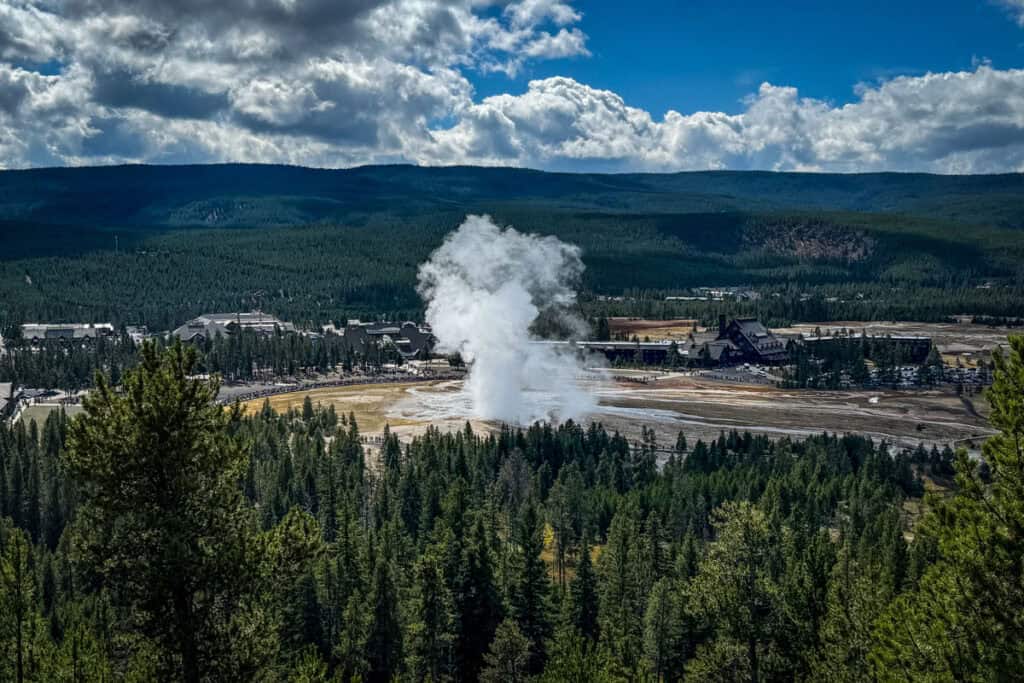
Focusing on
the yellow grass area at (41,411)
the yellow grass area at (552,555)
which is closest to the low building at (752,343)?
the yellow grass area at (41,411)

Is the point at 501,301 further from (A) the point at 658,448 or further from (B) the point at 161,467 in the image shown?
(B) the point at 161,467

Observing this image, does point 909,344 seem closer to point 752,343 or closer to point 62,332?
point 752,343

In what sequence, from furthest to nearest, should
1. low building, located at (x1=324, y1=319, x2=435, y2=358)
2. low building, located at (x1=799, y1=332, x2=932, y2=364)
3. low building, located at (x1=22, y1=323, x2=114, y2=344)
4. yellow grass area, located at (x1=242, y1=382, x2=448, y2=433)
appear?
low building, located at (x1=22, y1=323, x2=114, y2=344), low building, located at (x1=324, y1=319, x2=435, y2=358), low building, located at (x1=799, y1=332, x2=932, y2=364), yellow grass area, located at (x1=242, y1=382, x2=448, y2=433)

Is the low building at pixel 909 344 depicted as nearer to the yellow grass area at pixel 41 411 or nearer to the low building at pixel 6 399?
the yellow grass area at pixel 41 411

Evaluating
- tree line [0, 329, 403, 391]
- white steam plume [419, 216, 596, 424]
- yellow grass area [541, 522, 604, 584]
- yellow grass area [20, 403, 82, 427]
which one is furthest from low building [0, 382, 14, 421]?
yellow grass area [541, 522, 604, 584]

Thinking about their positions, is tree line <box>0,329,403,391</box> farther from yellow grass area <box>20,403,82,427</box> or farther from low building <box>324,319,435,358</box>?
yellow grass area <box>20,403,82,427</box>

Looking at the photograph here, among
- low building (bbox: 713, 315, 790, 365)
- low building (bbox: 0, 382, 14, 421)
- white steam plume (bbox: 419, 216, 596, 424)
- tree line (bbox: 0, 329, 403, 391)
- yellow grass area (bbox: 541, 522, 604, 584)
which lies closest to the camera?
yellow grass area (bbox: 541, 522, 604, 584)
